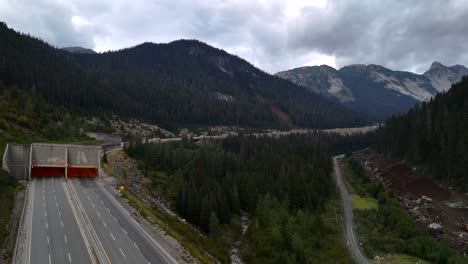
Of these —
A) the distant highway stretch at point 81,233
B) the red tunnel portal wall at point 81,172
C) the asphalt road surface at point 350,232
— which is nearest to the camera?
the distant highway stretch at point 81,233

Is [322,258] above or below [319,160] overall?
below

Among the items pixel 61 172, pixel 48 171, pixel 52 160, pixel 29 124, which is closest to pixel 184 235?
pixel 52 160

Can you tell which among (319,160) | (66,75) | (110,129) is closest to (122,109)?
(66,75)

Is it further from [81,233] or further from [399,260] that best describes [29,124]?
[399,260]

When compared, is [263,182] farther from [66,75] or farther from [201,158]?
[66,75]

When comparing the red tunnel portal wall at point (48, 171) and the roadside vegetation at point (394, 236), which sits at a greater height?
the red tunnel portal wall at point (48, 171)

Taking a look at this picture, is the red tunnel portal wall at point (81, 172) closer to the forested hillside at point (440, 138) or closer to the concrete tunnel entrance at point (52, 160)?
the concrete tunnel entrance at point (52, 160)

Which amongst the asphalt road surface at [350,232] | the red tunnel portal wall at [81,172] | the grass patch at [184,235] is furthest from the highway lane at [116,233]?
the asphalt road surface at [350,232]
